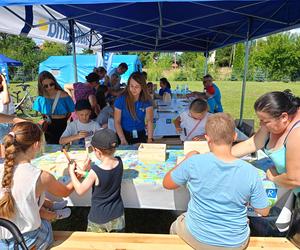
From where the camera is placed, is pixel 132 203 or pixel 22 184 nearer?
pixel 22 184

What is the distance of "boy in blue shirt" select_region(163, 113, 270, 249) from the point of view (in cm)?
151

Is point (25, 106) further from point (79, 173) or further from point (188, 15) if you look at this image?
point (79, 173)

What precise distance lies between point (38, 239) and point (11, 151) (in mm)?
559

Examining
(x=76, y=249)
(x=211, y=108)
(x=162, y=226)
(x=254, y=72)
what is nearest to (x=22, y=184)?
(x=76, y=249)

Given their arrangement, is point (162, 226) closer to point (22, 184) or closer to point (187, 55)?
point (22, 184)

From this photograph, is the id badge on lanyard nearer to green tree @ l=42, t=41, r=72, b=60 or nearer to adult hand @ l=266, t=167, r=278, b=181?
adult hand @ l=266, t=167, r=278, b=181

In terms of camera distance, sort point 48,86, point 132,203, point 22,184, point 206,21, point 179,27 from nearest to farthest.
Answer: point 22,184 < point 132,203 < point 48,86 < point 206,21 < point 179,27

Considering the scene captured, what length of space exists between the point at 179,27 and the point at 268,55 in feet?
102

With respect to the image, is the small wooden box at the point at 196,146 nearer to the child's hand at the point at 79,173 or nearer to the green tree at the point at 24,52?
the child's hand at the point at 79,173

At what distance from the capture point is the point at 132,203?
6.98ft

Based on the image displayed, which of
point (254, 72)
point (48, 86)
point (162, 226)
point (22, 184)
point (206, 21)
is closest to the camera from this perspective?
point (22, 184)

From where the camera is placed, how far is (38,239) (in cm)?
173

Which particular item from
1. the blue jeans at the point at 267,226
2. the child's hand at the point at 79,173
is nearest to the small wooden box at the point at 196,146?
the blue jeans at the point at 267,226

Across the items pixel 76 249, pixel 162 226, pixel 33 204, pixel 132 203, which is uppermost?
pixel 33 204
